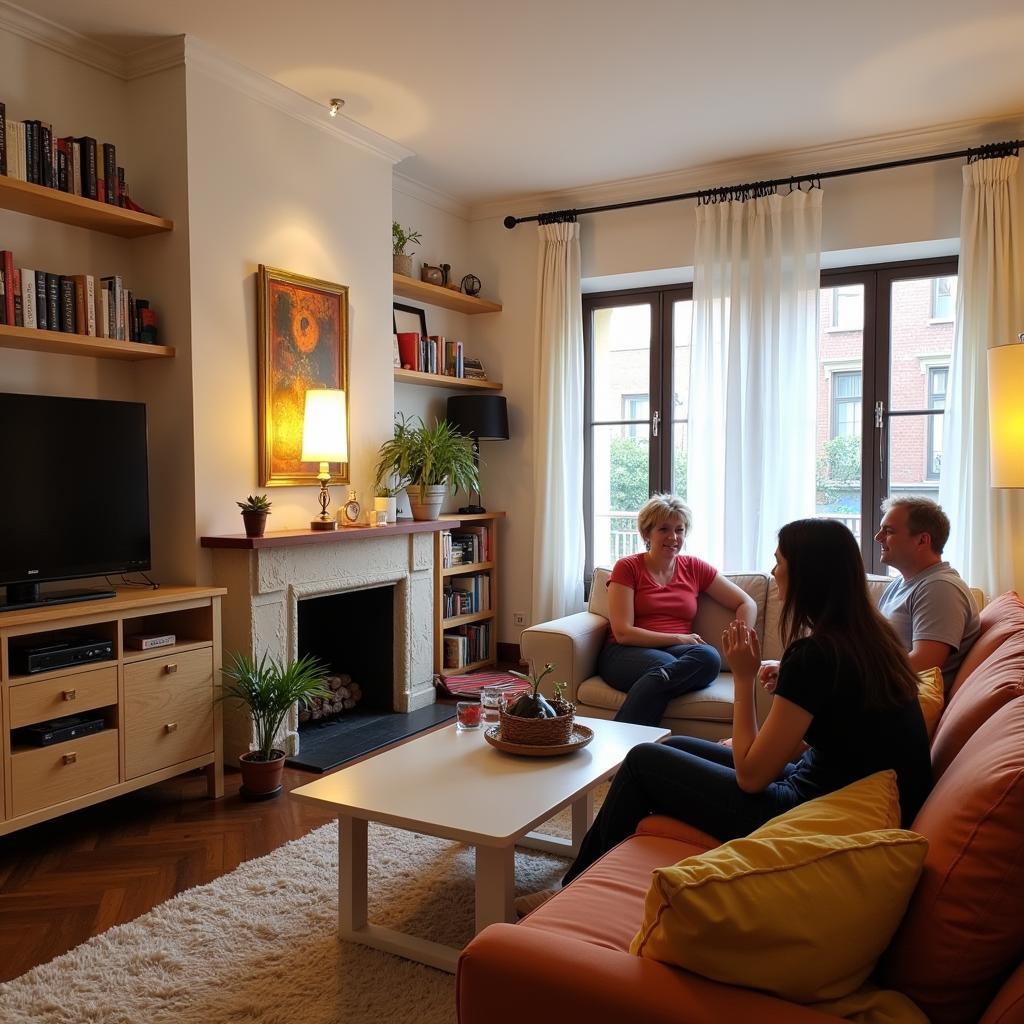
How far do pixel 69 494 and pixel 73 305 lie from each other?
71cm

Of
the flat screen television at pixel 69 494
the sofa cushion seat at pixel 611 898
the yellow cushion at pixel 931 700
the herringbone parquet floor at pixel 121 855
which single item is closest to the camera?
the sofa cushion seat at pixel 611 898

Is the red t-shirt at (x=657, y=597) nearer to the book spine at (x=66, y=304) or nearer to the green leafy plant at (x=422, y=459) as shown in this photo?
the green leafy plant at (x=422, y=459)

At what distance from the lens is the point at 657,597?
3.75 meters

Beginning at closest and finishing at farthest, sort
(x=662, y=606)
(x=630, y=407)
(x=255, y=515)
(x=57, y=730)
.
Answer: (x=57, y=730), (x=255, y=515), (x=662, y=606), (x=630, y=407)

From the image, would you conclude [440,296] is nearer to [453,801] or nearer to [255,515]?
[255,515]

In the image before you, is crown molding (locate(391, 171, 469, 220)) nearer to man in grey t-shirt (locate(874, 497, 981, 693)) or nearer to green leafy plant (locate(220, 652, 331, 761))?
green leafy plant (locate(220, 652, 331, 761))

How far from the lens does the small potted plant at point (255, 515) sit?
359 centimetres

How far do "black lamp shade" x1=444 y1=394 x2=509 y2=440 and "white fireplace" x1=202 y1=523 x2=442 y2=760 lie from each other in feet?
2.84

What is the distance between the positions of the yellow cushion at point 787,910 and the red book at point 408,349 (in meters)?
4.01

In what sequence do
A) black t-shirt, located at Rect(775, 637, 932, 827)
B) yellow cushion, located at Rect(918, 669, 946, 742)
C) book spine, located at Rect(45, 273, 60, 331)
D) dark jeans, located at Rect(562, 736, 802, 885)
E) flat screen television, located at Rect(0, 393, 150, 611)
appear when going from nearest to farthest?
1. black t-shirt, located at Rect(775, 637, 932, 827)
2. dark jeans, located at Rect(562, 736, 802, 885)
3. yellow cushion, located at Rect(918, 669, 946, 742)
4. flat screen television, located at Rect(0, 393, 150, 611)
5. book spine, located at Rect(45, 273, 60, 331)

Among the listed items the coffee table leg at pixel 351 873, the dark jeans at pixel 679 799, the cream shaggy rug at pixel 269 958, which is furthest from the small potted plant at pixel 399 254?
the dark jeans at pixel 679 799

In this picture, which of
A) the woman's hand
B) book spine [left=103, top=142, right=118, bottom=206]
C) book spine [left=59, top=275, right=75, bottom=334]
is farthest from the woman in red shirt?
book spine [left=103, top=142, right=118, bottom=206]

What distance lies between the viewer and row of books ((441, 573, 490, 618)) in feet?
17.2

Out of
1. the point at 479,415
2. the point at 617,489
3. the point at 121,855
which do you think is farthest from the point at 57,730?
the point at 617,489
